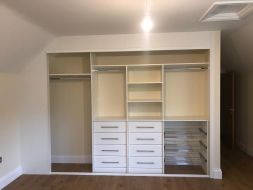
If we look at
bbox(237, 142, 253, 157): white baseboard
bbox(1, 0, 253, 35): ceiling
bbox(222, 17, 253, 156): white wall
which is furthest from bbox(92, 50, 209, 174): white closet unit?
bbox(237, 142, 253, 157): white baseboard

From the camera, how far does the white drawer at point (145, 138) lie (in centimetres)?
411

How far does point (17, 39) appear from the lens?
3352 mm

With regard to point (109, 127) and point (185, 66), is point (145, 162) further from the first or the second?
point (185, 66)

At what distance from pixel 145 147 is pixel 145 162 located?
25cm

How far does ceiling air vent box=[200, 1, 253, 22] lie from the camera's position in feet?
8.96

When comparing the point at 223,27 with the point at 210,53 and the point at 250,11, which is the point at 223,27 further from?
the point at 250,11

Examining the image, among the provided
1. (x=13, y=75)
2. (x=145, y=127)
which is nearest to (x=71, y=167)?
(x=145, y=127)

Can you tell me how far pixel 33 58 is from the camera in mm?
4148

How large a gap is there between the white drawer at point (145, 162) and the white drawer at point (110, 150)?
0.65 ft

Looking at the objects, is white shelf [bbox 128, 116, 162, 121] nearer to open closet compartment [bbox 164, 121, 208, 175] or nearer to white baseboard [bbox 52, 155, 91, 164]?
open closet compartment [bbox 164, 121, 208, 175]

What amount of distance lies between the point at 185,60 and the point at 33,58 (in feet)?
8.62

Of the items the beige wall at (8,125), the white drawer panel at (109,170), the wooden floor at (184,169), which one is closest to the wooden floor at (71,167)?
the white drawer panel at (109,170)

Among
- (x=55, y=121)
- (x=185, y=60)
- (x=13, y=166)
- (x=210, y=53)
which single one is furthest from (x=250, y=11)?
(x=13, y=166)

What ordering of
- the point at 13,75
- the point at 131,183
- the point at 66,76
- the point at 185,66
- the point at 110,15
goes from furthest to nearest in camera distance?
1. the point at 66,76
2. the point at 185,66
3. the point at 13,75
4. the point at 131,183
5. the point at 110,15
